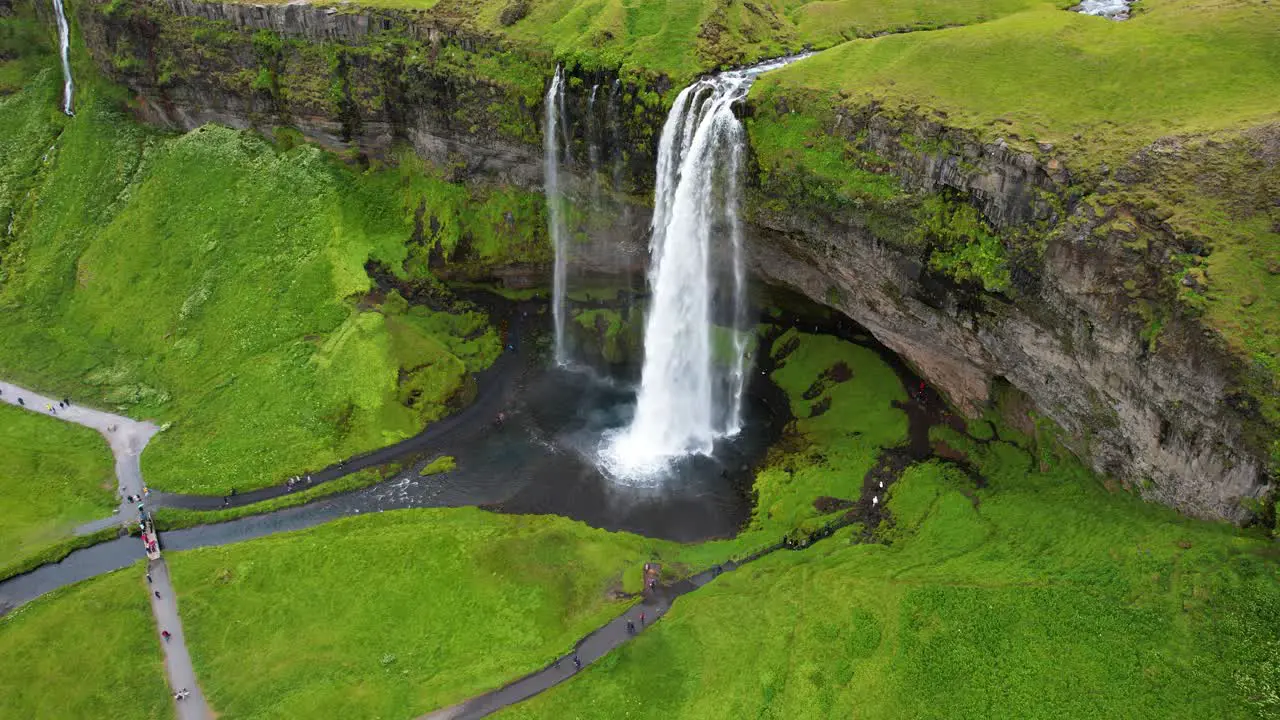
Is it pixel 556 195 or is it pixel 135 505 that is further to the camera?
pixel 556 195

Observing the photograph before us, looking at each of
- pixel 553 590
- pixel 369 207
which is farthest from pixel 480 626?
pixel 369 207

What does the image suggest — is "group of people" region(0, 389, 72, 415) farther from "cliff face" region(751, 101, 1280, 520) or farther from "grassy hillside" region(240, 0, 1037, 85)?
"cliff face" region(751, 101, 1280, 520)

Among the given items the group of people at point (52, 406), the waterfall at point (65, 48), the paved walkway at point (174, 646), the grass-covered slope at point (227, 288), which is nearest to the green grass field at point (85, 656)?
the paved walkway at point (174, 646)

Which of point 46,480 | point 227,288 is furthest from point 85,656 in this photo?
point 227,288

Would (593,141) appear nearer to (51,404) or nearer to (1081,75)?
(1081,75)

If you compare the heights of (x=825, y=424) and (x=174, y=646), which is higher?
(x=825, y=424)

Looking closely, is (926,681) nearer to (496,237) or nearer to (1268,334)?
(1268,334)
